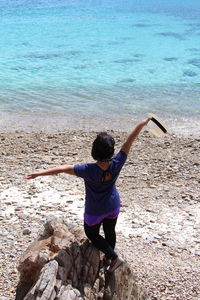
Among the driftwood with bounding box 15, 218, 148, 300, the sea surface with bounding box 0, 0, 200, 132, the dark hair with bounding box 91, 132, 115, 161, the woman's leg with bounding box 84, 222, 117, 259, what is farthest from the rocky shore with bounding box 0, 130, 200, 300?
the sea surface with bounding box 0, 0, 200, 132

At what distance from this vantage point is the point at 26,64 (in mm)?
22047

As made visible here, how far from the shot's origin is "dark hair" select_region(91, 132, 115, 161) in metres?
4.76

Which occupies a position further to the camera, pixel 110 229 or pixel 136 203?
pixel 136 203

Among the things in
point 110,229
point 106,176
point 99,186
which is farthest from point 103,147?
point 110,229

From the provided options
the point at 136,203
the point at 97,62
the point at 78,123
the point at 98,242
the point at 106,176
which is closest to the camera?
the point at 106,176

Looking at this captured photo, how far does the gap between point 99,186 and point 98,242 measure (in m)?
0.62

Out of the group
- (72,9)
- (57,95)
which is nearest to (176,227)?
(57,95)

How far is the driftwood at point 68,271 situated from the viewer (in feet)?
15.0

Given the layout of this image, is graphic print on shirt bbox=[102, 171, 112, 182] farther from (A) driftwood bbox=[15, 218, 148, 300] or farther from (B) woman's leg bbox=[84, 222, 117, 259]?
(A) driftwood bbox=[15, 218, 148, 300]

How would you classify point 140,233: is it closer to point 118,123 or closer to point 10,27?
point 118,123

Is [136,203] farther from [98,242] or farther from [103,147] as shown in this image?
[103,147]

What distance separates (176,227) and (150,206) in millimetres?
827

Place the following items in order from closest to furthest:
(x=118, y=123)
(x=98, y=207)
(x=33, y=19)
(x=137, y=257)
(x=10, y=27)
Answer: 1. (x=98, y=207)
2. (x=137, y=257)
3. (x=118, y=123)
4. (x=10, y=27)
5. (x=33, y=19)

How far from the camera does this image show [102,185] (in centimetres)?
499
